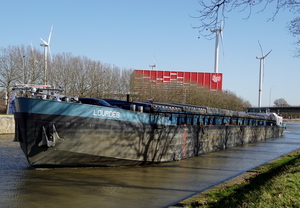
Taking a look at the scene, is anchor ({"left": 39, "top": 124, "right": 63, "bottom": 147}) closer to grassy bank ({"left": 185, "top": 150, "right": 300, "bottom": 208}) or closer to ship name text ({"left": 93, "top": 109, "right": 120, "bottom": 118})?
ship name text ({"left": 93, "top": 109, "right": 120, "bottom": 118})

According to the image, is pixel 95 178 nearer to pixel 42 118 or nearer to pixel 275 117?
pixel 42 118

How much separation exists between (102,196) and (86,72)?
38839 millimetres

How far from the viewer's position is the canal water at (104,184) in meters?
10.2

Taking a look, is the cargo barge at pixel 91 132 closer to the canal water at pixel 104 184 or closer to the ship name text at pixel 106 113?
the ship name text at pixel 106 113

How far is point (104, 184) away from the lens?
40.8 ft

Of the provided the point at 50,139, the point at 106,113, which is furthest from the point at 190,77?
the point at 50,139

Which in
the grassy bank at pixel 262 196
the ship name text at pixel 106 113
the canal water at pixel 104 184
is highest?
the ship name text at pixel 106 113

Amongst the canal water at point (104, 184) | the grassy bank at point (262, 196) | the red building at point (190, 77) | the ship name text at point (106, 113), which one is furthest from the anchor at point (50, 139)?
the red building at point (190, 77)

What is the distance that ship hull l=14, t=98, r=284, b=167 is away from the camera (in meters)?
12.9

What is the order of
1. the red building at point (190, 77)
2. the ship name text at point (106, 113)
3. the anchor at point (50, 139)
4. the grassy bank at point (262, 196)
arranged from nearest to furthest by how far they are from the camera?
the grassy bank at point (262, 196) < the anchor at point (50, 139) < the ship name text at point (106, 113) < the red building at point (190, 77)

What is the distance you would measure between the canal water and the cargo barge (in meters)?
0.56

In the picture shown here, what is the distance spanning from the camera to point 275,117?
165ft

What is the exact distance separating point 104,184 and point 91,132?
7.90 ft

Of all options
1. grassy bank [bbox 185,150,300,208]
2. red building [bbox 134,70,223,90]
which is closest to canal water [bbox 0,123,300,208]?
grassy bank [bbox 185,150,300,208]
